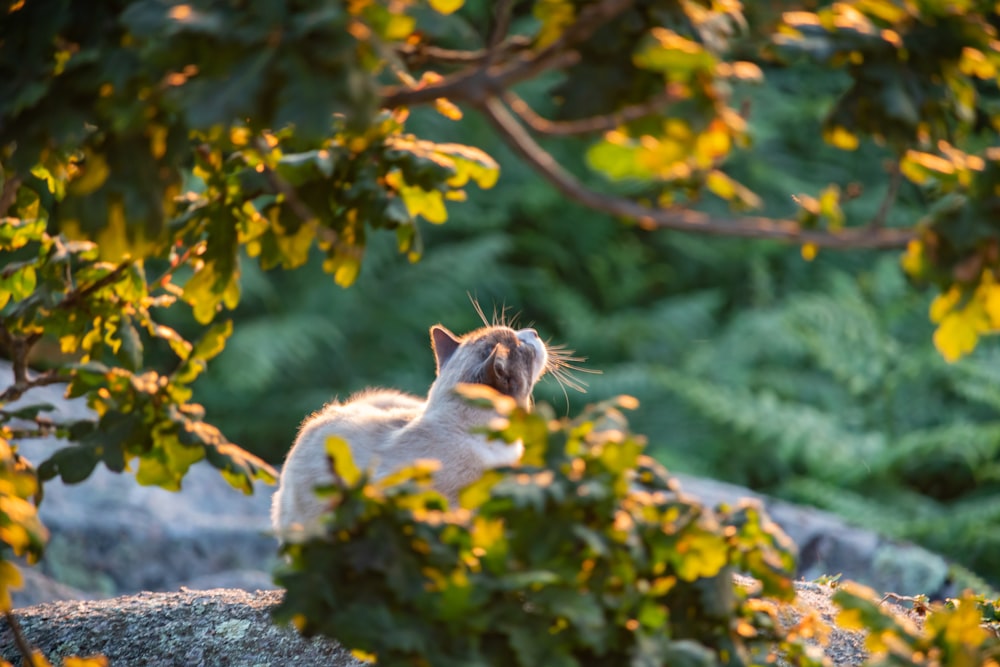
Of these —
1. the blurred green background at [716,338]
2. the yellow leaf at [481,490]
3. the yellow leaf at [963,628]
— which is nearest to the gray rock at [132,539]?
the blurred green background at [716,338]

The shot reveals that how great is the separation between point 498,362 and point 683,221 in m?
1.67

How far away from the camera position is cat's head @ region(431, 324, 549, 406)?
3.09 m

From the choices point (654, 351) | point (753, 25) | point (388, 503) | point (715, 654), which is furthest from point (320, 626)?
point (654, 351)

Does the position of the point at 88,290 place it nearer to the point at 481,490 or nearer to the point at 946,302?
the point at 481,490

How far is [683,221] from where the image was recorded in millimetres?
1453

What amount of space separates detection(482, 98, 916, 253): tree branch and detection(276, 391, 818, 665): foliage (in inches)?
13.1

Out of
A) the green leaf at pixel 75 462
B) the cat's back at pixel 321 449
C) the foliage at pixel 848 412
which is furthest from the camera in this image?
the foliage at pixel 848 412

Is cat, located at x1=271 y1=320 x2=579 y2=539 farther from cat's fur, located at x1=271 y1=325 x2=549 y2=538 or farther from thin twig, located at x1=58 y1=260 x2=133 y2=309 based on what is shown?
thin twig, located at x1=58 y1=260 x2=133 y2=309

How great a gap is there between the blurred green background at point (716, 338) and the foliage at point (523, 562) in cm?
457

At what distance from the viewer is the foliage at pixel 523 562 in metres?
1.47

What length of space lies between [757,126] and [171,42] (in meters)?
7.49

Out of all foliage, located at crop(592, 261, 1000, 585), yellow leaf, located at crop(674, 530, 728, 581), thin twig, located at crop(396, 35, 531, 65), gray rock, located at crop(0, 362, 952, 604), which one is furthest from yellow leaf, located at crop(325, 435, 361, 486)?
foliage, located at crop(592, 261, 1000, 585)

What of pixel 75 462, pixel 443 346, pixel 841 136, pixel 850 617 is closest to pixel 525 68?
pixel 841 136

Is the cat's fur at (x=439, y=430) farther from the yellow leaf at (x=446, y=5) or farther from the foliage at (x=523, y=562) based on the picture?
the yellow leaf at (x=446, y=5)
